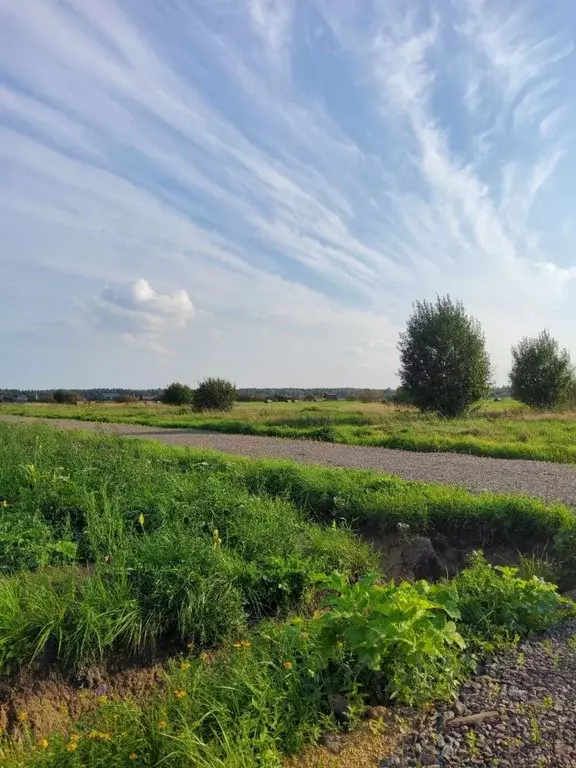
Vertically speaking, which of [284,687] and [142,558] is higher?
[142,558]

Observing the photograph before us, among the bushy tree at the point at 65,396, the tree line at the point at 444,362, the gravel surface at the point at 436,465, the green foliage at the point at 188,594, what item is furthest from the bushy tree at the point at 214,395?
the bushy tree at the point at 65,396

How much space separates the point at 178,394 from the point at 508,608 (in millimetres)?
42798

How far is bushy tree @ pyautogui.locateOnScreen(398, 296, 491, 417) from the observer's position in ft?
91.7

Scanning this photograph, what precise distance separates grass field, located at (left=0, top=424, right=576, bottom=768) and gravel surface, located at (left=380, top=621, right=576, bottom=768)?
0.17 m

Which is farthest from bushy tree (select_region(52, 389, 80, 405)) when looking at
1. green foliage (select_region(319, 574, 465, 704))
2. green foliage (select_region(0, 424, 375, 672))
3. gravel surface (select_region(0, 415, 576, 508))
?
green foliage (select_region(319, 574, 465, 704))

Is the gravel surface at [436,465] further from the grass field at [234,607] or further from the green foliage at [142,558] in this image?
the green foliage at [142,558]

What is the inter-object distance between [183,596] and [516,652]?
2475mm

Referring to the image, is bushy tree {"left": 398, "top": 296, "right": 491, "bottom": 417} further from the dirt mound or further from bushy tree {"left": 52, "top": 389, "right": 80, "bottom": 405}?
bushy tree {"left": 52, "top": 389, "right": 80, "bottom": 405}

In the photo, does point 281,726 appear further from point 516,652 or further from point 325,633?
point 516,652

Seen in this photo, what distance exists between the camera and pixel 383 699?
3414mm

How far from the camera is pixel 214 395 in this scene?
3266 centimetres

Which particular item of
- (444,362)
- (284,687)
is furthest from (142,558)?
(444,362)

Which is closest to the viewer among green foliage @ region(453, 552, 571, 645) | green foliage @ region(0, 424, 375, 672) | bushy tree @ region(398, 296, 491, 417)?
green foliage @ region(453, 552, 571, 645)

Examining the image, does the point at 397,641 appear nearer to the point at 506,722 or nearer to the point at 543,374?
the point at 506,722
